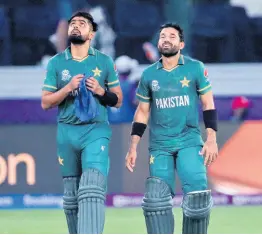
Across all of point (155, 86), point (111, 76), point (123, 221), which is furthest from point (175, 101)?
point (123, 221)

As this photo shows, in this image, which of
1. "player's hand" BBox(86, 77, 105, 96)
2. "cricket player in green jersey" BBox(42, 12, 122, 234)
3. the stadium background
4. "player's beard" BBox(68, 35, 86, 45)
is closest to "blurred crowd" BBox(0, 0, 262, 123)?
the stadium background

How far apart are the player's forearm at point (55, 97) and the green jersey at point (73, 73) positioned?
0.09 metres

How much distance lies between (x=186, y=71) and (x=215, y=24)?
576 centimetres

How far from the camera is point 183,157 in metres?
7.83

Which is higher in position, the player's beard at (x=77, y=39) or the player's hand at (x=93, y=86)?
the player's beard at (x=77, y=39)

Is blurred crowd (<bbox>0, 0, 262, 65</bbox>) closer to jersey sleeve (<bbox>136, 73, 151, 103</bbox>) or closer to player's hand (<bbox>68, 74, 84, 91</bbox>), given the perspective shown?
jersey sleeve (<bbox>136, 73, 151, 103</bbox>)

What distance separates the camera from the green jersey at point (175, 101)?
790 cm

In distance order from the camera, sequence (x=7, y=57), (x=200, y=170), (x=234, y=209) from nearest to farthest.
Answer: (x=200, y=170) → (x=234, y=209) → (x=7, y=57)

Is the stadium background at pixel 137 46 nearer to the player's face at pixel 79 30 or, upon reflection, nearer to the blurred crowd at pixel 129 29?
the blurred crowd at pixel 129 29

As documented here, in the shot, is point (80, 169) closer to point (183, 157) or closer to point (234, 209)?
point (183, 157)

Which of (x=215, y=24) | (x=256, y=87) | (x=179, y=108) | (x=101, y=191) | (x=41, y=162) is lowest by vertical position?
(x=101, y=191)

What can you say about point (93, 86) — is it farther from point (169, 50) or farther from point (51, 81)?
point (169, 50)

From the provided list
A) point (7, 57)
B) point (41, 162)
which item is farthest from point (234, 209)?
point (7, 57)

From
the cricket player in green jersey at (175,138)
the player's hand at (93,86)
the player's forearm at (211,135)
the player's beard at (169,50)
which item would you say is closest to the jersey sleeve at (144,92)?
the cricket player in green jersey at (175,138)
